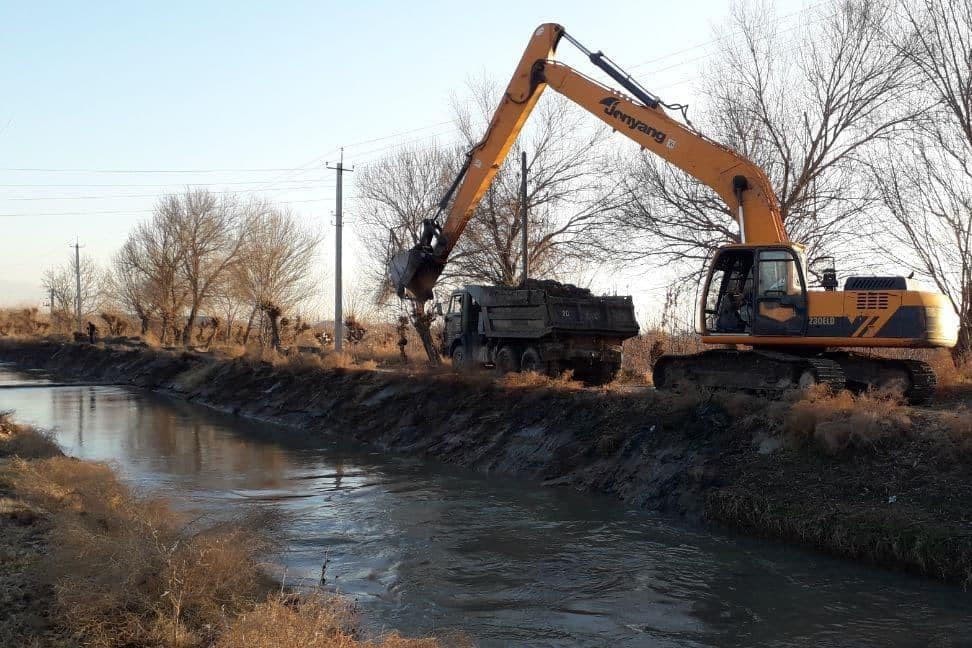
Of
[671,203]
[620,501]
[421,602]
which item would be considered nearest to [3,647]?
[421,602]

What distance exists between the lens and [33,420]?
82.3 feet

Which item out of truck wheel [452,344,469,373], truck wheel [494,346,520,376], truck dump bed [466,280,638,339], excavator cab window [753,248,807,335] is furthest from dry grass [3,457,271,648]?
truck wheel [452,344,469,373]

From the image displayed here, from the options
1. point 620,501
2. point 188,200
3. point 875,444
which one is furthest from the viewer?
point 188,200

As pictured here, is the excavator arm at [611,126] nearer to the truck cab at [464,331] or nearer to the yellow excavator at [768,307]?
the yellow excavator at [768,307]

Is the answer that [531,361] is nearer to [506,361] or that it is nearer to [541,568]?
[506,361]

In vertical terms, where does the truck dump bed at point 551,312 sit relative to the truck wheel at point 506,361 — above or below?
above

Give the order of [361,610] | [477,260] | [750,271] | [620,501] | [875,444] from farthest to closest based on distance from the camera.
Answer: [477,260], [750,271], [620,501], [875,444], [361,610]

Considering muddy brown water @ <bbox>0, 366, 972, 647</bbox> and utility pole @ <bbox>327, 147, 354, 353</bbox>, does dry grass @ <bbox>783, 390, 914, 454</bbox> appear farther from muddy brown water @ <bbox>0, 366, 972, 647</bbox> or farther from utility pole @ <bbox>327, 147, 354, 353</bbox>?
utility pole @ <bbox>327, 147, 354, 353</bbox>

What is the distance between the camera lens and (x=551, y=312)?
1911 centimetres

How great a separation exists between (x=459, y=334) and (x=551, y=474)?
25.4 feet

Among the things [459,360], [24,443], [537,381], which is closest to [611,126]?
[537,381]

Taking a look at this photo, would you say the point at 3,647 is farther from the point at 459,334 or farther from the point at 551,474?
the point at 459,334

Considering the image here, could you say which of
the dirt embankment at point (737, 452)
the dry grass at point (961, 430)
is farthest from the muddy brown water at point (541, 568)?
the dry grass at point (961, 430)

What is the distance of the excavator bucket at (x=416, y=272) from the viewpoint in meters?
21.0
